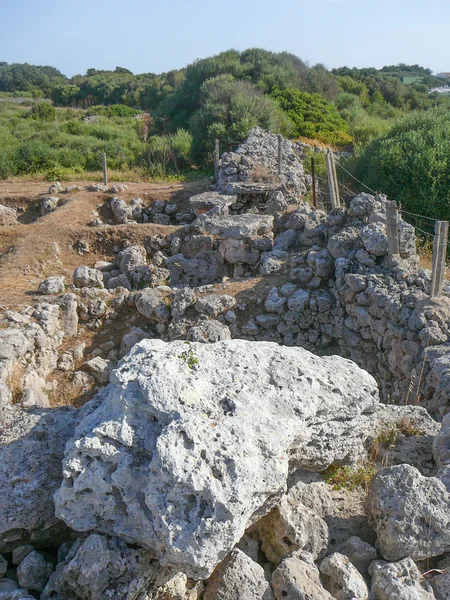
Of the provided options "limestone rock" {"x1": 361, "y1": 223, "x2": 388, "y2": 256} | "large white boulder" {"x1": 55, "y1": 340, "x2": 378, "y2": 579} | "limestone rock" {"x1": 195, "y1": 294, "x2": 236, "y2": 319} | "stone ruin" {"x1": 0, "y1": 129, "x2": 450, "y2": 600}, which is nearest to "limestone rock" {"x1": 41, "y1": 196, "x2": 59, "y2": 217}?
"limestone rock" {"x1": 195, "y1": 294, "x2": 236, "y2": 319}

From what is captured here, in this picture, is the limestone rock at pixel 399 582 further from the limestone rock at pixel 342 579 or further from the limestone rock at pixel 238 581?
the limestone rock at pixel 238 581

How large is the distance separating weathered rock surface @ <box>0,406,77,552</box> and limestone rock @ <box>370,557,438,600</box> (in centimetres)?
192

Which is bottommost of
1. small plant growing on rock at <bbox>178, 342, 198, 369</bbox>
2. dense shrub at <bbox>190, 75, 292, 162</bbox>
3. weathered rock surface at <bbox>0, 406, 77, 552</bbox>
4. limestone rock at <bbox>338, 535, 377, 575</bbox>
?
limestone rock at <bbox>338, 535, 377, 575</bbox>

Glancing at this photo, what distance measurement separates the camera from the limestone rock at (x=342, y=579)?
2.96 meters

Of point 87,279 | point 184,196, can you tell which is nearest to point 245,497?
point 87,279

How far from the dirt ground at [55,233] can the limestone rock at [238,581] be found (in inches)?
229

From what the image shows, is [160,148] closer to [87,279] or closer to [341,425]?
[87,279]

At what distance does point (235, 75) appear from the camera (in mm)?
25781

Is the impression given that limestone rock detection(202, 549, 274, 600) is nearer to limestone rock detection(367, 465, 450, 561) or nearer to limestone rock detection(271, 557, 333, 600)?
limestone rock detection(271, 557, 333, 600)

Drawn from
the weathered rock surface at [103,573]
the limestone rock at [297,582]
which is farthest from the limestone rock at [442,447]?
the weathered rock surface at [103,573]

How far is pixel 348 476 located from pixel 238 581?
1.30 m

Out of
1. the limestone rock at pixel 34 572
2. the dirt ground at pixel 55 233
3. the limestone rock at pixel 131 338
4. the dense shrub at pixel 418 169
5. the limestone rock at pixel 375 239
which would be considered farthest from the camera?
the dense shrub at pixel 418 169

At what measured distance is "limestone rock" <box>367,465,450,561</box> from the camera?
312cm

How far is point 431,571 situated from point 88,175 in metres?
16.3
